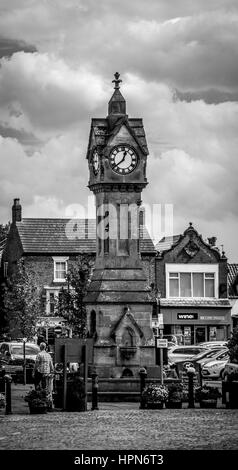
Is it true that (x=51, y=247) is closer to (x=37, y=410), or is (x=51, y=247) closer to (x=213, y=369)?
(x=213, y=369)

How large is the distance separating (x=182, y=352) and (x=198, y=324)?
2427cm

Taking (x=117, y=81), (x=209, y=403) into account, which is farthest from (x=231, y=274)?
(x=209, y=403)

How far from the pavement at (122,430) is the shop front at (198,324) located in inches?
1862

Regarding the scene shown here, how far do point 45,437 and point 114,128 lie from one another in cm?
1804

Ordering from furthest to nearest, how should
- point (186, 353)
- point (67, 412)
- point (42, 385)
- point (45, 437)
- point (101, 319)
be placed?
point (186, 353)
point (101, 319)
point (42, 385)
point (67, 412)
point (45, 437)

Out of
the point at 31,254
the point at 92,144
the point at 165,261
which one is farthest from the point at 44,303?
the point at 92,144

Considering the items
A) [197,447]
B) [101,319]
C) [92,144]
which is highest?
[92,144]

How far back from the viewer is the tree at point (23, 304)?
7114 centimetres

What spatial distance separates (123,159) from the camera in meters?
37.5

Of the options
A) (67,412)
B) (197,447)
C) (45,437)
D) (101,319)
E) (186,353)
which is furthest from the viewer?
(186,353)

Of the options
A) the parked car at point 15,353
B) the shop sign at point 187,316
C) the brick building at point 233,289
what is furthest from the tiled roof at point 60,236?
the parked car at point 15,353

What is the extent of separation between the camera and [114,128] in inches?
1473

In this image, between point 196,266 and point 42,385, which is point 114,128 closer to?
point 42,385

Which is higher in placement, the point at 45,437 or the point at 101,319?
the point at 101,319
